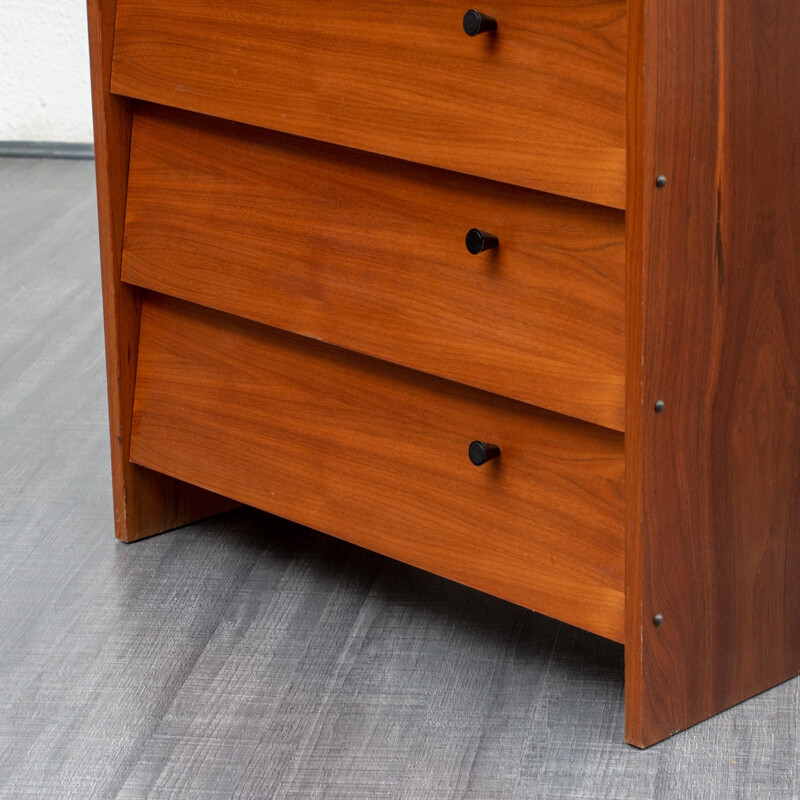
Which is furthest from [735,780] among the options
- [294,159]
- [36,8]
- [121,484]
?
[36,8]

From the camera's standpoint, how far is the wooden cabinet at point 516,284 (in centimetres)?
111

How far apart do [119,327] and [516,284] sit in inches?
21.9

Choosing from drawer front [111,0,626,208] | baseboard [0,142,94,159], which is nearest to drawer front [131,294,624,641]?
drawer front [111,0,626,208]

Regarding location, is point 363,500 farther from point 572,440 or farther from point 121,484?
point 121,484

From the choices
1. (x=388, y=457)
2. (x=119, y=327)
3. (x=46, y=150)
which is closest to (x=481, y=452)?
(x=388, y=457)

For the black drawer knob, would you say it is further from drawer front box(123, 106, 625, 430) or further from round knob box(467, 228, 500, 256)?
round knob box(467, 228, 500, 256)

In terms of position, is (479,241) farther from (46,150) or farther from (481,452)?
(46,150)

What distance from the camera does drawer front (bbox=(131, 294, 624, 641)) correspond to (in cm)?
121

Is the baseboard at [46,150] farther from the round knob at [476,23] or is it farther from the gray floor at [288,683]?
the round knob at [476,23]

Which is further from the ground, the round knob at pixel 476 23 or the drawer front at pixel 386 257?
the round knob at pixel 476 23

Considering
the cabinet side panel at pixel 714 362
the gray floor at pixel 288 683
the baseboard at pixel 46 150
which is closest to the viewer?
the cabinet side panel at pixel 714 362

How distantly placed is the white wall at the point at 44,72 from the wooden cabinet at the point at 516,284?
2157 millimetres

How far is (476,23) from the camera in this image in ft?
3.70

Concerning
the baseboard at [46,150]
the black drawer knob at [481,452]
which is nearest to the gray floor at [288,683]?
the black drawer knob at [481,452]
